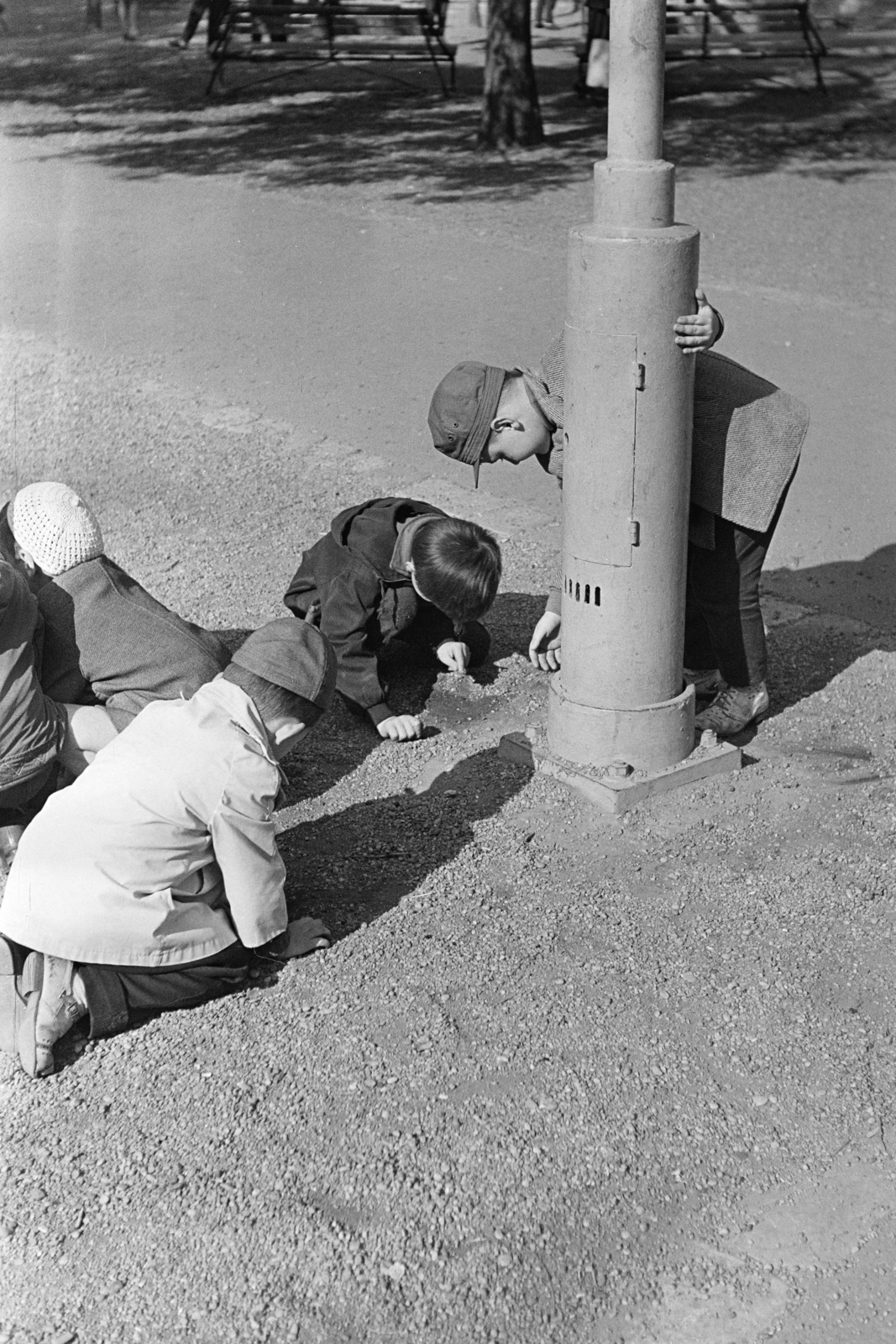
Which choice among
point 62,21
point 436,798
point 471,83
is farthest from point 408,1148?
point 62,21

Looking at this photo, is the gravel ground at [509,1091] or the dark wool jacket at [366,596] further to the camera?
the dark wool jacket at [366,596]

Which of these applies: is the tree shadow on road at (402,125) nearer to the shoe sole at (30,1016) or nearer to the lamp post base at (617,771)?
the lamp post base at (617,771)

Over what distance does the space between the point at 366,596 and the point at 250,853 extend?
5.31ft

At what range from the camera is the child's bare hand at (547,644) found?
489cm

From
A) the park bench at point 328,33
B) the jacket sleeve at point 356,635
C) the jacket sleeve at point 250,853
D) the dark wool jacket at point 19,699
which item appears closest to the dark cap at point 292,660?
the jacket sleeve at point 250,853

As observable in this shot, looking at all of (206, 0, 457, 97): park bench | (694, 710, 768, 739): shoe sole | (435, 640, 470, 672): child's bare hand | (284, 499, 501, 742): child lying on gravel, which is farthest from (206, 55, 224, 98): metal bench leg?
(694, 710, 768, 739): shoe sole

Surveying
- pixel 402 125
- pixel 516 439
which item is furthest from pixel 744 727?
pixel 402 125

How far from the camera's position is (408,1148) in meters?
3.21

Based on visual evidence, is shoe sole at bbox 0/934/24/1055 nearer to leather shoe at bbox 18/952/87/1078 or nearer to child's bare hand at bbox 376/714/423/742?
leather shoe at bbox 18/952/87/1078

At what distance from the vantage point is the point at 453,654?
511 cm

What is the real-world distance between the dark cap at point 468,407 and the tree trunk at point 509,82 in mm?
9841

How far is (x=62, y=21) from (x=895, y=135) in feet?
46.2

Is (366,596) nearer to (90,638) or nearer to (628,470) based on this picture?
(90,638)

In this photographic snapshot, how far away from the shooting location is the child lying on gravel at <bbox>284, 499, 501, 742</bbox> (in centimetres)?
472
